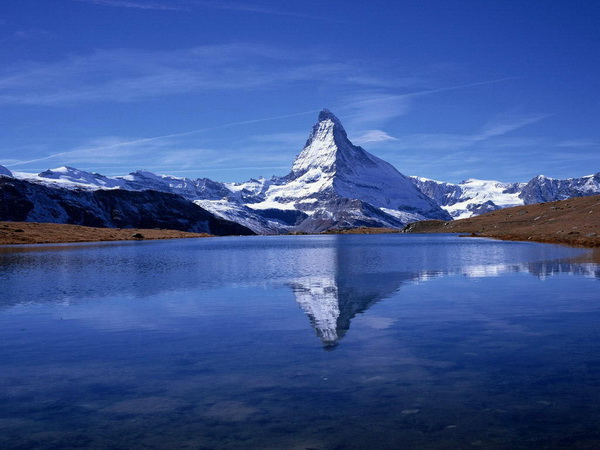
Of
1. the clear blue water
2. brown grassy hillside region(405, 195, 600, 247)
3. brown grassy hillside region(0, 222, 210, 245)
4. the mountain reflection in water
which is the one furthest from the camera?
brown grassy hillside region(0, 222, 210, 245)

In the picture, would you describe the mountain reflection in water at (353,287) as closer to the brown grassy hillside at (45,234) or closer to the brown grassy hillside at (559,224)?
the brown grassy hillside at (559,224)

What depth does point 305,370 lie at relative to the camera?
698 inches

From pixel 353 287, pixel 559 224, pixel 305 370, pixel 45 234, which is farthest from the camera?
pixel 45 234

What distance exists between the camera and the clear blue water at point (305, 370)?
12.7 meters

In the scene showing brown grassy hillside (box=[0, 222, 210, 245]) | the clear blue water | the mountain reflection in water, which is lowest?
the clear blue water

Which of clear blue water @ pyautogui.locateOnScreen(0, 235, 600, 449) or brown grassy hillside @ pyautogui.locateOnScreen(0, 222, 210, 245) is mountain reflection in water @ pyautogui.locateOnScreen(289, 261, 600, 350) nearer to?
clear blue water @ pyautogui.locateOnScreen(0, 235, 600, 449)

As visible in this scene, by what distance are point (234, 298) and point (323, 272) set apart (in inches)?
809

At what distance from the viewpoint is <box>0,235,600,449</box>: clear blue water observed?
1274cm

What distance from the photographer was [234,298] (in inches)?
1430

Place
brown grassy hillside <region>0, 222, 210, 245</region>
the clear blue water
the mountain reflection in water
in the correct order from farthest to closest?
brown grassy hillside <region>0, 222, 210, 245</region> → the mountain reflection in water → the clear blue water

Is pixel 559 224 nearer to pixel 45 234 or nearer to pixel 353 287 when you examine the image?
pixel 353 287

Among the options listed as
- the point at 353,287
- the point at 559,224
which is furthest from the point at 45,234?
the point at 353,287

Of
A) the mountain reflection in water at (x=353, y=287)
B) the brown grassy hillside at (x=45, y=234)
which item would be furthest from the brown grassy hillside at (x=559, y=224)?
the brown grassy hillside at (x=45, y=234)

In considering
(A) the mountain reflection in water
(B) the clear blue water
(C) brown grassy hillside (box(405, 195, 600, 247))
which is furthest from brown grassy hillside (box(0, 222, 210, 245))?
(B) the clear blue water
